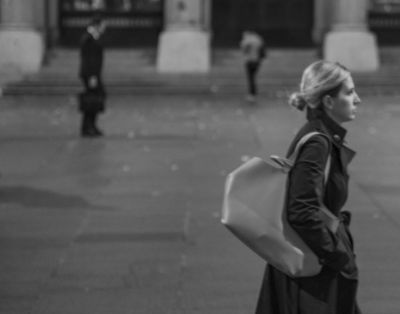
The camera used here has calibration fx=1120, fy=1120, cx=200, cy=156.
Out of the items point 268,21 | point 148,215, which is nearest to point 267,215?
point 148,215

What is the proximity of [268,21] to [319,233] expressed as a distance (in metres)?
30.6

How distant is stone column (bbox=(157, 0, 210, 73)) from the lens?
100 ft

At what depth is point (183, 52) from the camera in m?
30.7

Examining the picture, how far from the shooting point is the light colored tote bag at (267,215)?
468 centimetres

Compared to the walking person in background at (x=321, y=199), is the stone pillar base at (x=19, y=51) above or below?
below

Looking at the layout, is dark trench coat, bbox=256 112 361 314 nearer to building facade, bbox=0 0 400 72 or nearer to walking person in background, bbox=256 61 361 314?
walking person in background, bbox=256 61 361 314

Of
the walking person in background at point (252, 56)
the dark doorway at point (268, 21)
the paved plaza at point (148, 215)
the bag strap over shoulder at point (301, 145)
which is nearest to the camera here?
the bag strap over shoulder at point (301, 145)

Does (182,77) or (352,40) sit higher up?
(352,40)

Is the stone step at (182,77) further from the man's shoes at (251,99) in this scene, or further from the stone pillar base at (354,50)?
the man's shoes at (251,99)

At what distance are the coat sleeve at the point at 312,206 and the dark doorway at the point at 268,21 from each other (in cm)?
3011

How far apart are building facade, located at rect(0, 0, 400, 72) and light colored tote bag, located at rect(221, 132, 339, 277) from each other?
25995mm

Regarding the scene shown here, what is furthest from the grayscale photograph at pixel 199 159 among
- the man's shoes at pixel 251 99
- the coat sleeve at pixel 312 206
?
the man's shoes at pixel 251 99

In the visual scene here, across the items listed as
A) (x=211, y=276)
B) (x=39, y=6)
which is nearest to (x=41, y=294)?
(x=211, y=276)

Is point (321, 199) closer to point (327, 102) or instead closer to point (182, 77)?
point (327, 102)
